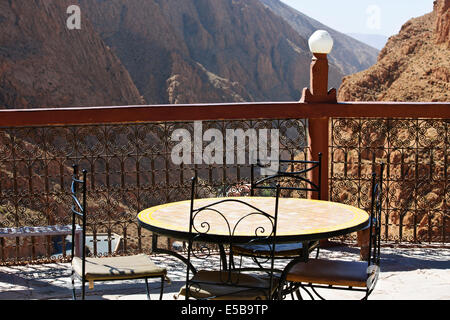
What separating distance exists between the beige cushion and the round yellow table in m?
0.23

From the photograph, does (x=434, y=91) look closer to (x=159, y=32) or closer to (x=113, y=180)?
(x=113, y=180)

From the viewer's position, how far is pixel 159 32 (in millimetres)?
51031

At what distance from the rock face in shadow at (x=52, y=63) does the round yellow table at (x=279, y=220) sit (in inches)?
1080

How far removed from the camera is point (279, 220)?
3.24 meters

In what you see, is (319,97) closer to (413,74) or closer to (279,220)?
(279,220)

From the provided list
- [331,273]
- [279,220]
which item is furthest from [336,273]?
[279,220]

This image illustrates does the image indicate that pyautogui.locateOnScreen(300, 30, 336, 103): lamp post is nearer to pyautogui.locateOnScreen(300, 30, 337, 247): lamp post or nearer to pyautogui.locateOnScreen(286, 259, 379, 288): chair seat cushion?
pyautogui.locateOnScreen(300, 30, 337, 247): lamp post

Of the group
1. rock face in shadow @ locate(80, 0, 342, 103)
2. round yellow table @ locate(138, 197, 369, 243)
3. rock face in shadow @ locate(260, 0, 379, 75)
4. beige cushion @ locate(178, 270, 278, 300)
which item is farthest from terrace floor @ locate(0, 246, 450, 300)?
rock face in shadow @ locate(260, 0, 379, 75)

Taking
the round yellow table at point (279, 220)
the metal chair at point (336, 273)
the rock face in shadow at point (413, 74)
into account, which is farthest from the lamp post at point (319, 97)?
the rock face in shadow at point (413, 74)

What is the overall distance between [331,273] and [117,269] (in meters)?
1.08

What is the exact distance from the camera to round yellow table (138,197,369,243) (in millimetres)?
2902

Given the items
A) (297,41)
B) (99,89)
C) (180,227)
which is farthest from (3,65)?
(297,41)

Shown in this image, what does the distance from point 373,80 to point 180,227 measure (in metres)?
25.2

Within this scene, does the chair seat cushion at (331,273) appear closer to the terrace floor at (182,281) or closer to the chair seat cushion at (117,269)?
the chair seat cushion at (117,269)
